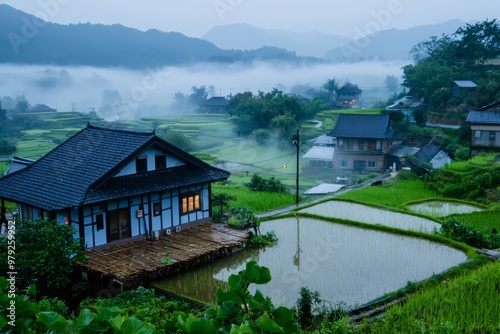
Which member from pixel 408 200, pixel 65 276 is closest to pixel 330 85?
pixel 408 200

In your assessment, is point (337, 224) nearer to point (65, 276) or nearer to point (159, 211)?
point (159, 211)

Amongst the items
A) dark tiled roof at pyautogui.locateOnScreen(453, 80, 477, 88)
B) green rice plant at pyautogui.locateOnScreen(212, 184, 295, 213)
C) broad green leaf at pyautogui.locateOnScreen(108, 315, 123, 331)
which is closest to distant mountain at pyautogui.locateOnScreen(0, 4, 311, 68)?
dark tiled roof at pyautogui.locateOnScreen(453, 80, 477, 88)

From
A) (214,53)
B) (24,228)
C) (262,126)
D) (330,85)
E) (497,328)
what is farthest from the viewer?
(214,53)

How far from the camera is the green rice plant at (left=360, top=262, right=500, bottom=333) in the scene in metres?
10.1

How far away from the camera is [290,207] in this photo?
25.7 m

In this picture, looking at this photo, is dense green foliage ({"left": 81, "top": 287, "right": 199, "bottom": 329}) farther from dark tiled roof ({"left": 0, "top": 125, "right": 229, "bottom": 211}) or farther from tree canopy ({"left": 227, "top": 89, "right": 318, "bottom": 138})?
tree canopy ({"left": 227, "top": 89, "right": 318, "bottom": 138})

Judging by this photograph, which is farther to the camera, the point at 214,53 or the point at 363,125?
the point at 214,53

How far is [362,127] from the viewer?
41.5m

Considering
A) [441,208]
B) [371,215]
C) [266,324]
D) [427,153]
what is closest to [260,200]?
[371,215]

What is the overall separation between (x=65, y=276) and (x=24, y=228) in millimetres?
1651

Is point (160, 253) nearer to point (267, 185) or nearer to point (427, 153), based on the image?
point (267, 185)

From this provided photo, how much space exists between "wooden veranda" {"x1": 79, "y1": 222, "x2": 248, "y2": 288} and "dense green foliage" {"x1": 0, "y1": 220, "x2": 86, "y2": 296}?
3.76 feet

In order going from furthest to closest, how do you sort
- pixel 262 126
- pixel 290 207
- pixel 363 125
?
1. pixel 262 126
2. pixel 363 125
3. pixel 290 207

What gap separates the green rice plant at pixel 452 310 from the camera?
33.2 ft
